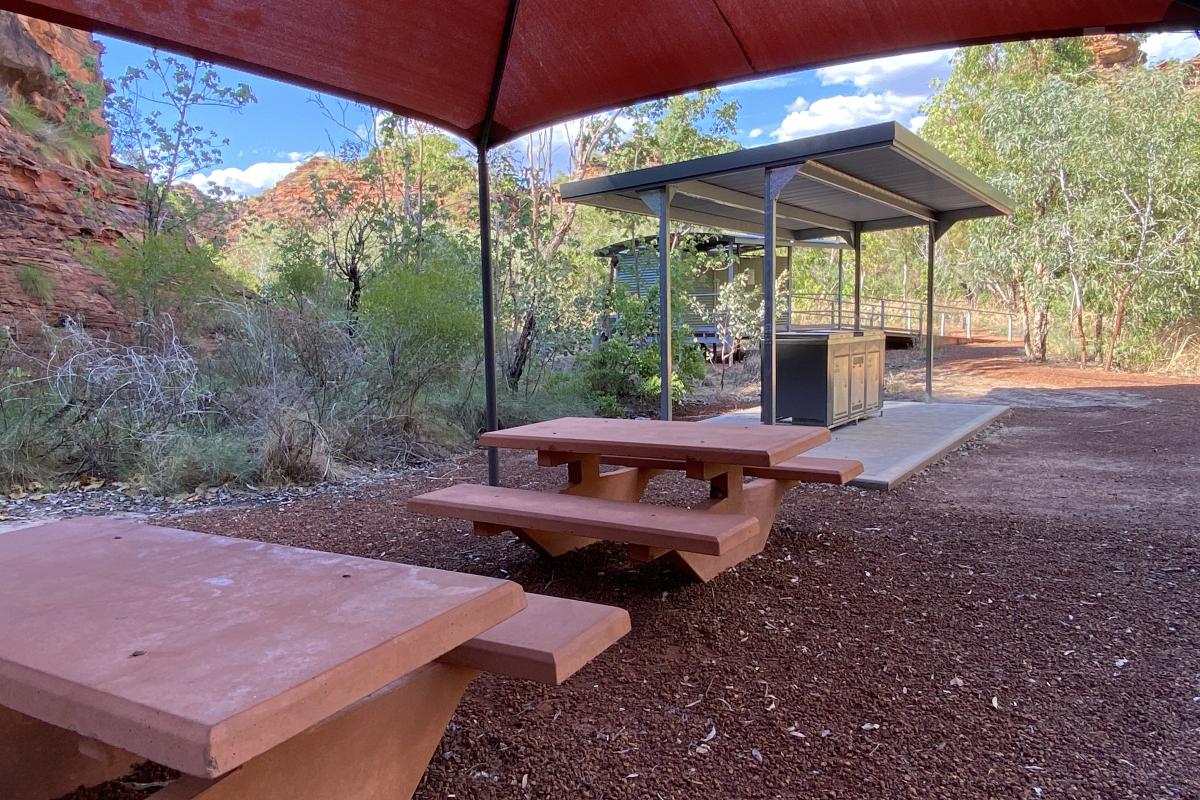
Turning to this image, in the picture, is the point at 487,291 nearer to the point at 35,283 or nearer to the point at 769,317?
the point at 769,317

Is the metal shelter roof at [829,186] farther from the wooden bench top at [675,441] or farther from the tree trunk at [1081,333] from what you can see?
the tree trunk at [1081,333]

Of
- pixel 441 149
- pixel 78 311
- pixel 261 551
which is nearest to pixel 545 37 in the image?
pixel 261 551

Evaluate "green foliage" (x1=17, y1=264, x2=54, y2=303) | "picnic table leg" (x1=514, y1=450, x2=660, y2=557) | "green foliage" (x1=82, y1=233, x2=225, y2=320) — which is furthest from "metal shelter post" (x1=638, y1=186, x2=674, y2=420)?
"green foliage" (x1=17, y1=264, x2=54, y2=303)

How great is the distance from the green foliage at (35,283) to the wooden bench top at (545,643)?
1159 cm

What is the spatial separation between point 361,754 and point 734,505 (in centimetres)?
219

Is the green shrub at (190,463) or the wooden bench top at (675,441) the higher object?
the wooden bench top at (675,441)

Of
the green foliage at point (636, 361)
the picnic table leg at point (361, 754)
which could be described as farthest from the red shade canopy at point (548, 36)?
the green foliage at point (636, 361)

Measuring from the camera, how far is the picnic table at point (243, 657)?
1.04 metres

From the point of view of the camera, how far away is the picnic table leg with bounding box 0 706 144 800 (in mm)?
1774

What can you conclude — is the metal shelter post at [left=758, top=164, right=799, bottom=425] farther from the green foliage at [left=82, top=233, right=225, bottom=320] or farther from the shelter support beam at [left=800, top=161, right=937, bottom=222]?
the green foliage at [left=82, top=233, right=225, bottom=320]

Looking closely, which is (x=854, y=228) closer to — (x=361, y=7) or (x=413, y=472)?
(x=413, y=472)

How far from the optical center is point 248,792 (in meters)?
1.29

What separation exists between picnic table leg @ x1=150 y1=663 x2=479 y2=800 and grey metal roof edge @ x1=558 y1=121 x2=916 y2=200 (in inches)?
201

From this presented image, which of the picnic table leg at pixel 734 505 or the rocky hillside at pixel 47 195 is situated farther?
the rocky hillside at pixel 47 195
